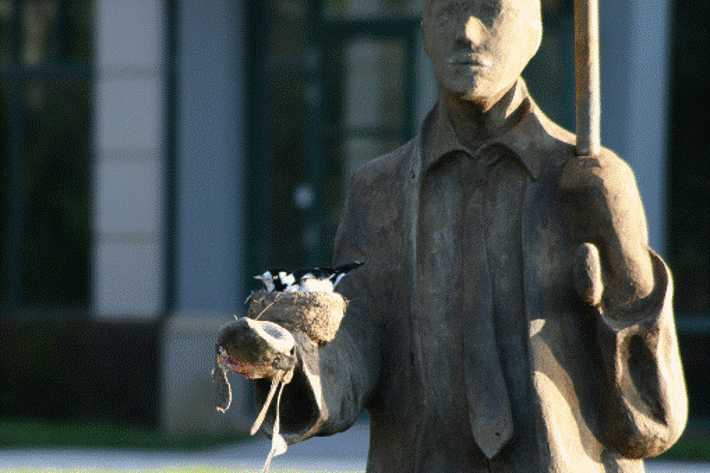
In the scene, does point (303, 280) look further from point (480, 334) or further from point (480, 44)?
point (480, 44)

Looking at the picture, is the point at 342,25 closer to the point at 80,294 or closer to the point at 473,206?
the point at 80,294

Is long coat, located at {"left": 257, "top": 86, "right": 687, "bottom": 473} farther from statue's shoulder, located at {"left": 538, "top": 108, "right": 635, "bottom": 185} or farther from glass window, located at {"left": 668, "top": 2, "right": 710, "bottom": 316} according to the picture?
glass window, located at {"left": 668, "top": 2, "right": 710, "bottom": 316}

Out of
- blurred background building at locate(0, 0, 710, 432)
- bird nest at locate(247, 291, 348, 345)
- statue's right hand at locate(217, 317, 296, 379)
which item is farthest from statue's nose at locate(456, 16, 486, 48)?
blurred background building at locate(0, 0, 710, 432)

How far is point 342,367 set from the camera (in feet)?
8.98

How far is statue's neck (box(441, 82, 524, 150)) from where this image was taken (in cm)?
282

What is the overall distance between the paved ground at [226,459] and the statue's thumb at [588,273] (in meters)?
5.06

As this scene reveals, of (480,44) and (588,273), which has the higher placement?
(480,44)

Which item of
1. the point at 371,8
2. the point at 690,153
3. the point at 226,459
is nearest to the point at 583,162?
the point at 226,459

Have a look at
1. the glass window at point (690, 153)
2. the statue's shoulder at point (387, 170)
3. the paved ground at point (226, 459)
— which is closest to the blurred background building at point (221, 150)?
the glass window at point (690, 153)

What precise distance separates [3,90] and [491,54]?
8581 mm

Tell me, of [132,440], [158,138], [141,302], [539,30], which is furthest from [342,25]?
[539,30]

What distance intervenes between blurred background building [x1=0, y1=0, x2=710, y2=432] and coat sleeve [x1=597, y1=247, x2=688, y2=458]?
612 centimetres

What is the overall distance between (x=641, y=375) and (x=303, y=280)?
754 mm

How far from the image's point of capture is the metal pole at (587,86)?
269cm
